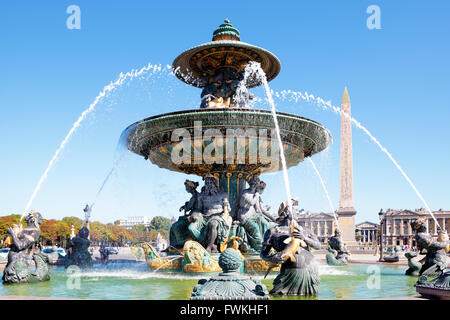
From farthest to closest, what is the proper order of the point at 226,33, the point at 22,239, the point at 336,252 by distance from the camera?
the point at 336,252 < the point at 226,33 < the point at 22,239

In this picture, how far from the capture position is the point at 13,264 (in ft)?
30.2

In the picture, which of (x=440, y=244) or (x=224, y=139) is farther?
(x=224, y=139)

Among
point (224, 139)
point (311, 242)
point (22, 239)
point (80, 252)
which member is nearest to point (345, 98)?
point (224, 139)

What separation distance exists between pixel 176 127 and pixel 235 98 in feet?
10.3

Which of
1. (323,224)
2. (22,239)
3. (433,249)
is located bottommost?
(323,224)

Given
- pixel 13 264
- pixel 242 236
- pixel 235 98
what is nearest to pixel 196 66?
pixel 235 98

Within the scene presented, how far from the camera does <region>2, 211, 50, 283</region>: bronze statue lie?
9180 millimetres

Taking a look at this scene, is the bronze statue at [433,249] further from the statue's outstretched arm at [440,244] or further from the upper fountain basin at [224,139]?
the upper fountain basin at [224,139]

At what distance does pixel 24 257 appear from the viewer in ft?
30.6

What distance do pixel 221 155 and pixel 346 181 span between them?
36.5 meters

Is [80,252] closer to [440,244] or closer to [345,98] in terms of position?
[440,244]

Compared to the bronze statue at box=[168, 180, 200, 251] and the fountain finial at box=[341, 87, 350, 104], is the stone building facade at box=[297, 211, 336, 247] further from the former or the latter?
the bronze statue at box=[168, 180, 200, 251]

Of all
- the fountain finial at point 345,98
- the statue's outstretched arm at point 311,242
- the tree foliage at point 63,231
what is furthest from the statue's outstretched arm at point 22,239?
the tree foliage at point 63,231

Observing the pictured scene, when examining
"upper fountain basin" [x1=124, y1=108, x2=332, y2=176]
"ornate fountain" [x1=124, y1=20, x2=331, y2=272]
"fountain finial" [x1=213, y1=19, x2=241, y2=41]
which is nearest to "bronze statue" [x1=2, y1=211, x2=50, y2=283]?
"ornate fountain" [x1=124, y1=20, x2=331, y2=272]
